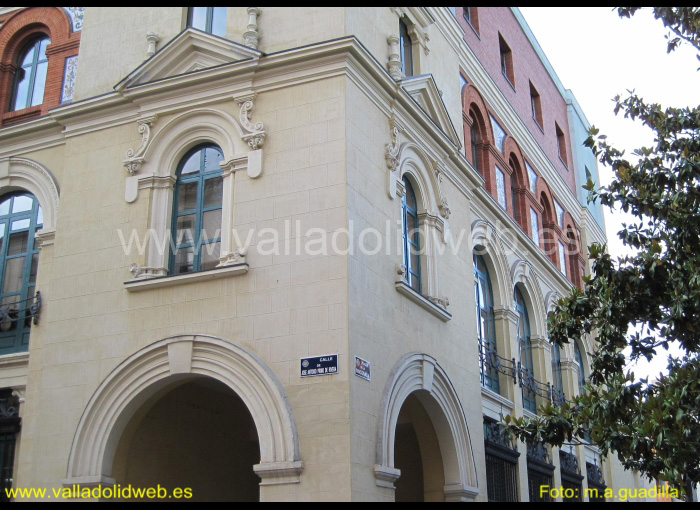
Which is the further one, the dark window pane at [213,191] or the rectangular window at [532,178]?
the rectangular window at [532,178]

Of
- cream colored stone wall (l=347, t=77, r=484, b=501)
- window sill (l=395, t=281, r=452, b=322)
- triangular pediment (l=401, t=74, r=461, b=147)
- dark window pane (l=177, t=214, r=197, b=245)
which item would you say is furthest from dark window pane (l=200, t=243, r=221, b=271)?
triangular pediment (l=401, t=74, r=461, b=147)

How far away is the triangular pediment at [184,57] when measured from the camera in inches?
616

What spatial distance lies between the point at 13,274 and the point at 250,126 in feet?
19.0

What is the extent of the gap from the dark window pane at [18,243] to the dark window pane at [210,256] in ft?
14.5

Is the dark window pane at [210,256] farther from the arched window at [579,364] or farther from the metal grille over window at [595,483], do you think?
the arched window at [579,364]

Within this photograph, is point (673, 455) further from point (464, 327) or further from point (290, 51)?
point (290, 51)

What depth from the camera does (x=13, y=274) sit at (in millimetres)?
17016

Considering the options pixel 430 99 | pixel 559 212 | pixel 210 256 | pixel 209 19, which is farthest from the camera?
pixel 559 212

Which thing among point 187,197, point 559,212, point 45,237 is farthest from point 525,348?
point 45,237

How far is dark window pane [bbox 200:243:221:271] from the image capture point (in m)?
14.8

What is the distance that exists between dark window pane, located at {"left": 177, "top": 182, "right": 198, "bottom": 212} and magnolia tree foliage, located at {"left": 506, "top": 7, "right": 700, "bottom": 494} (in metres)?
6.52

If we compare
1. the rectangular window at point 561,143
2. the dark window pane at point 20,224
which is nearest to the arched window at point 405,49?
the dark window pane at point 20,224

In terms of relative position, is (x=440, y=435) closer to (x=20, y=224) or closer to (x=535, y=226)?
(x=20, y=224)

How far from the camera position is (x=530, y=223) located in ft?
82.4
